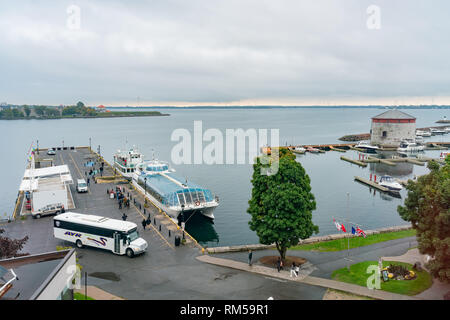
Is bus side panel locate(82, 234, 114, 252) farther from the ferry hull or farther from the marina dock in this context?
the ferry hull

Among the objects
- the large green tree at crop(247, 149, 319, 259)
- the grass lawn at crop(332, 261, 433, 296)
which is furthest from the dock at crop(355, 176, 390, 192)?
the large green tree at crop(247, 149, 319, 259)

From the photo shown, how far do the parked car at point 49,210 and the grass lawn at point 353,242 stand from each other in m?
30.4

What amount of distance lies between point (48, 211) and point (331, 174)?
6787 centimetres

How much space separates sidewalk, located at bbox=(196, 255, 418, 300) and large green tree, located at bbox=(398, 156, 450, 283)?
140 inches

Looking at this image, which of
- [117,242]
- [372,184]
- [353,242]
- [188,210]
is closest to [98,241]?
[117,242]

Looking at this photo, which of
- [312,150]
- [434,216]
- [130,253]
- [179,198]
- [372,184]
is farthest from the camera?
[312,150]

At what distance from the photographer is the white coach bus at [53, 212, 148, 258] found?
32.6 meters

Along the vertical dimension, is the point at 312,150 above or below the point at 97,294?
above

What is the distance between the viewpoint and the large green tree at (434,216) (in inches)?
907

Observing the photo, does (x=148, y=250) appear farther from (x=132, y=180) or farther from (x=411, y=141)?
(x=411, y=141)

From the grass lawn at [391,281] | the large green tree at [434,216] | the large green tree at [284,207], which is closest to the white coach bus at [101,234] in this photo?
the large green tree at [284,207]

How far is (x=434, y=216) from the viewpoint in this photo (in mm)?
26219

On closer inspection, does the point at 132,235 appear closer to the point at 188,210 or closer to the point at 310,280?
the point at 188,210

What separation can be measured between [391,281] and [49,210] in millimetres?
40115
